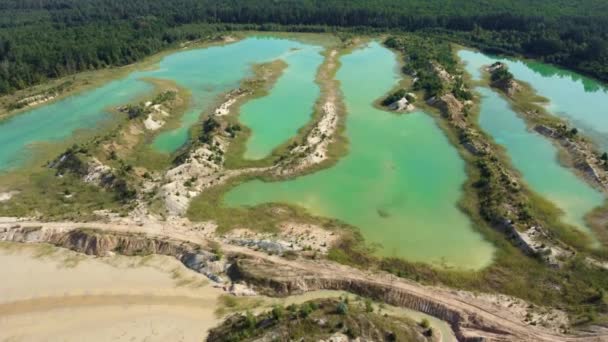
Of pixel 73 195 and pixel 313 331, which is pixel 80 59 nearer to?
pixel 73 195

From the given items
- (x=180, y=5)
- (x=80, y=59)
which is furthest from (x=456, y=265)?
(x=180, y=5)

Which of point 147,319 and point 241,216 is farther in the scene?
point 241,216

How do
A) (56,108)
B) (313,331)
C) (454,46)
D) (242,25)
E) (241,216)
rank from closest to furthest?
(313,331) < (241,216) < (56,108) < (454,46) < (242,25)

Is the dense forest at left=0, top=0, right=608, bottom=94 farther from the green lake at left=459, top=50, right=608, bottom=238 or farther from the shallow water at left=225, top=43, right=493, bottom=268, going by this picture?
the shallow water at left=225, top=43, right=493, bottom=268

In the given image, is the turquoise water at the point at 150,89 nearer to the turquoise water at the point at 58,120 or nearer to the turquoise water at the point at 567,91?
the turquoise water at the point at 58,120

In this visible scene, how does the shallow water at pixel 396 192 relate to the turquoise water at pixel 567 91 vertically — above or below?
below

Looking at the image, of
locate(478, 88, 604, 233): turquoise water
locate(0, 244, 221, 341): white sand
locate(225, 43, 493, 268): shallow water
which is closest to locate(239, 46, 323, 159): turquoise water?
locate(225, 43, 493, 268): shallow water

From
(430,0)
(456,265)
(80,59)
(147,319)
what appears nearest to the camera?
(147,319)

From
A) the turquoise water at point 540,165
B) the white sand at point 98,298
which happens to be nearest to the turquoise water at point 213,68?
the white sand at point 98,298
